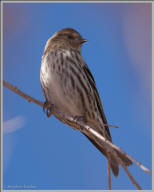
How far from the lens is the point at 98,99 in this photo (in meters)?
4.42

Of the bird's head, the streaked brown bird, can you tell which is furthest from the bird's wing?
the bird's head

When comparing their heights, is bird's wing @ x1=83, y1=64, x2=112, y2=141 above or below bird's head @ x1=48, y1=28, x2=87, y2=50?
below

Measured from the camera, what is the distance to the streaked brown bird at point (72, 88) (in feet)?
13.4

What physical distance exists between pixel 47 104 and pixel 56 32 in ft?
4.74

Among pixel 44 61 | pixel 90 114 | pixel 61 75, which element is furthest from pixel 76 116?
pixel 44 61

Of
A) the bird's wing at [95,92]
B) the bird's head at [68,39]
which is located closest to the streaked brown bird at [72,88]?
the bird's wing at [95,92]

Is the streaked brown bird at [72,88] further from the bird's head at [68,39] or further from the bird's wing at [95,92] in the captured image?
the bird's head at [68,39]

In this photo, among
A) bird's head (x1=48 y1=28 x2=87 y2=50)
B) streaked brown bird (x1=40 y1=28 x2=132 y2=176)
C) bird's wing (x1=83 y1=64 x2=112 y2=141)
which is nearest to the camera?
streaked brown bird (x1=40 y1=28 x2=132 y2=176)

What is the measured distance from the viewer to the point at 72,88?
13.5 feet

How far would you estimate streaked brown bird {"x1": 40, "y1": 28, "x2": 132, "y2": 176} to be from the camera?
4086mm

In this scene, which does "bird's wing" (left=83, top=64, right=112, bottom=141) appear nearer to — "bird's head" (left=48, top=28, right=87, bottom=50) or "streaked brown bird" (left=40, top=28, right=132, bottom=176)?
"streaked brown bird" (left=40, top=28, right=132, bottom=176)

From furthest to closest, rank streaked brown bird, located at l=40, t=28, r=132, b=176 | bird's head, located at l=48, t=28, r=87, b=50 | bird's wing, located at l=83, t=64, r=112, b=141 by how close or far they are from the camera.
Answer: bird's head, located at l=48, t=28, r=87, b=50
bird's wing, located at l=83, t=64, r=112, b=141
streaked brown bird, located at l=40, t=28, r=132, b=176

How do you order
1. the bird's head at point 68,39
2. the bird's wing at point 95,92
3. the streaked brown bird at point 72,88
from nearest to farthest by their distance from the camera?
the streaked brown bird at point 72,88, the bird's wing at point 95,92, the bird's head at point 68,39

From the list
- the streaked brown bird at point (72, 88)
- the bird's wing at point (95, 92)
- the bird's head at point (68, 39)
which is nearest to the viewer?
the streaked brown bird at point (72, 88)
